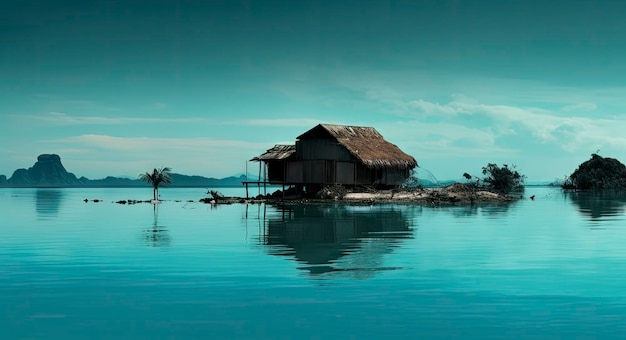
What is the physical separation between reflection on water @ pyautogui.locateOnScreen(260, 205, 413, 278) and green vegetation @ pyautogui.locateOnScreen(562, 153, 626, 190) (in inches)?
2426

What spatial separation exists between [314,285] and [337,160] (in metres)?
36.4

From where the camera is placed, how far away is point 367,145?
50.7 m

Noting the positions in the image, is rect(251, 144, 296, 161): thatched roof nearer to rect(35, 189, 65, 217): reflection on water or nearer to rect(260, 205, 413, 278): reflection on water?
rect(35, 189, 65, 217): reflection on water

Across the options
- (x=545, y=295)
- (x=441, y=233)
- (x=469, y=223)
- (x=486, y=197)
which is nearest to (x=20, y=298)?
(x=545, y=295)

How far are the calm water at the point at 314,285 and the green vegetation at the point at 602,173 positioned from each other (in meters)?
68.5

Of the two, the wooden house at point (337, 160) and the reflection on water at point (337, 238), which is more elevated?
the wooden house at point (337, 160)

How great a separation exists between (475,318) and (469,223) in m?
19.6

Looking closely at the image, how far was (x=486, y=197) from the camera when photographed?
5234 centimetres

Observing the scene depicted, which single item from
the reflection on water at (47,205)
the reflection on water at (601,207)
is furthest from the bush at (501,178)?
the reflection on water at (47,205)

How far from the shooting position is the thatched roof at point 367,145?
4822cm

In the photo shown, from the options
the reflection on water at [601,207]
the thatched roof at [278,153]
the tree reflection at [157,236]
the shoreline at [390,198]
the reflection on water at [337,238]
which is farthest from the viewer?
the thatched roof at [278,153]

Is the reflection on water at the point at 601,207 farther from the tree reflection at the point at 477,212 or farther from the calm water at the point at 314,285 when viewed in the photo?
the calm water at the point at 314,285

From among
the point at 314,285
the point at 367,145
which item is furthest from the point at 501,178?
the point at 314,285

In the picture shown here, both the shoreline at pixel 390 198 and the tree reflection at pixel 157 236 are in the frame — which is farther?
the shoreline at pixel 390 198
